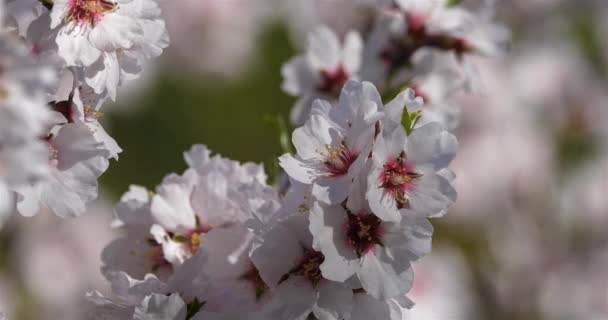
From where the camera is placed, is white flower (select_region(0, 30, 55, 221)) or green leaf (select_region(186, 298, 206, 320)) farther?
green leaf (select_region(186, 298, 206, 320))

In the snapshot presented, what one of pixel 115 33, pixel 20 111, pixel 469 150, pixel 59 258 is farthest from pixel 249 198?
pixel 469 150

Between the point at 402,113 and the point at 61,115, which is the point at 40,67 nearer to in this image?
the point at 61,115

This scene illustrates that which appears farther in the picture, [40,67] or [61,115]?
[61,115]

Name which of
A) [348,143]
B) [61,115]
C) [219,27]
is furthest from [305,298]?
[219,27]

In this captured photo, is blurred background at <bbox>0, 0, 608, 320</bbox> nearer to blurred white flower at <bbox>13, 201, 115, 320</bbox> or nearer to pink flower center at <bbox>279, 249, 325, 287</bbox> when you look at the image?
blurred white flower at <bbox>13, 201, 115, 320</bbox>

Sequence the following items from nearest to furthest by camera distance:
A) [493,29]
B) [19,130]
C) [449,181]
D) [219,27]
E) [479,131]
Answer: [19,130]
[449,181]
[493,29]
[479,131]
[219,27]

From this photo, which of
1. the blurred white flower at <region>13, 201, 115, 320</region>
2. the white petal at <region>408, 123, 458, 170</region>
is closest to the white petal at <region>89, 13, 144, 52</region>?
the white petal at <region>408, 123, 458, 170</region>
